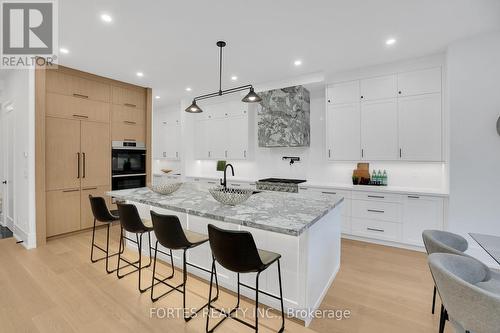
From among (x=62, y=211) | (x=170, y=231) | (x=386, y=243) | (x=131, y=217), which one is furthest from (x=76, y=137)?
(x=386, y=243)

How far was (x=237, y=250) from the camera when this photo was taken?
1.57m

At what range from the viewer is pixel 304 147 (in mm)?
4875

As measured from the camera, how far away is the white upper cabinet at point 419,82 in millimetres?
3499

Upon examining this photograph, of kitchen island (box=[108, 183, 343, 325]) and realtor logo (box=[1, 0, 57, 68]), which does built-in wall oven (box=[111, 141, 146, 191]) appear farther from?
kitchen island (box=[108, 183, 343, 325])

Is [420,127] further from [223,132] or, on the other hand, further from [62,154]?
[62,154]

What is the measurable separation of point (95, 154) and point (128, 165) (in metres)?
0.64

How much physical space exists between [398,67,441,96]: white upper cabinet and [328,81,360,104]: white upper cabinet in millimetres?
635

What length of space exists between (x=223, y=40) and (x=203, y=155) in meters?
3.38

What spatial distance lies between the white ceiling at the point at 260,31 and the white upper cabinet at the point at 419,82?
0.29m

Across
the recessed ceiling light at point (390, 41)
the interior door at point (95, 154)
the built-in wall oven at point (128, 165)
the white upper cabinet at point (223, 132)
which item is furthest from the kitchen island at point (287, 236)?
the white upper cabinet at point (223, 132)

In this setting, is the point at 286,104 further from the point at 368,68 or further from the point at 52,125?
the point at 52,125

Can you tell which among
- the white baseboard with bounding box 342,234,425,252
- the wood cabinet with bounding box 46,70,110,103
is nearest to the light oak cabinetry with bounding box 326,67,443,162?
the white baseboard with bounding box 342,234,425,252

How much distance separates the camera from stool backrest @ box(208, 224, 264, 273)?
1.54 metres

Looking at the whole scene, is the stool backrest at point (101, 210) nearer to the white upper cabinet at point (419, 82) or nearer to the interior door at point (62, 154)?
the interior door at point (62, 154)
